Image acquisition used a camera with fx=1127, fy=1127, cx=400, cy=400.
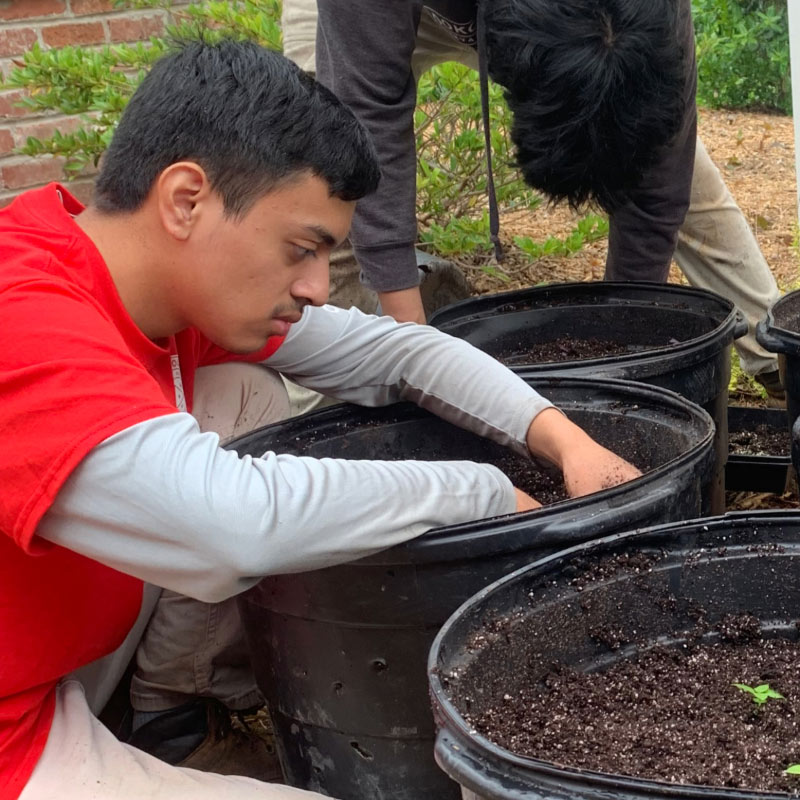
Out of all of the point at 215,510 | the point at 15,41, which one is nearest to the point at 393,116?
the point at 215,510

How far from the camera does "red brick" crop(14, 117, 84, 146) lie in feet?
12.9

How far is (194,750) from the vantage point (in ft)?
6.26

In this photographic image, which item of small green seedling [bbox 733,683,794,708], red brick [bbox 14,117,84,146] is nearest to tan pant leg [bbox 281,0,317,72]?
red brick [bbox 14,117,84,146]

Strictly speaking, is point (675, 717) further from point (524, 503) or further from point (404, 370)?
point (404, 370)

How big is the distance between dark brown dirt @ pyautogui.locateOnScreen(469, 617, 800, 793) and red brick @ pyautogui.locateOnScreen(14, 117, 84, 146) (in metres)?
3.23

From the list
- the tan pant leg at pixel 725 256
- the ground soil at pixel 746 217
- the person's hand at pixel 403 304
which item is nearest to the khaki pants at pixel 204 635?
the person's hand at pixel 403 304

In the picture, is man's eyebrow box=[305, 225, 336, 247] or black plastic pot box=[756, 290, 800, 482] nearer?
man's eyebrow box=[305, 225, 336, 247]

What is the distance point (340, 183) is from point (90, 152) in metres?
2.31

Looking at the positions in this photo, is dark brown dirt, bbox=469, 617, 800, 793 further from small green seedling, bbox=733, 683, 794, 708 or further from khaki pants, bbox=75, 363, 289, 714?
khaki pants, bbox=75, 363, 289, 714

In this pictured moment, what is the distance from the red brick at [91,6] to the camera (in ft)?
12.8

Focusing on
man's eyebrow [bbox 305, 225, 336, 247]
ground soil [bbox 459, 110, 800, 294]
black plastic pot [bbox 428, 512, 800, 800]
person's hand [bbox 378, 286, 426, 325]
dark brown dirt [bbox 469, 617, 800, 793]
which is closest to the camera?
dark brown dirt [bbox 469, 617, 800, 793]

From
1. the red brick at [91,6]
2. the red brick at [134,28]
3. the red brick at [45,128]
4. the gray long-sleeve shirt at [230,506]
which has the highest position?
the red brick at [91,6]

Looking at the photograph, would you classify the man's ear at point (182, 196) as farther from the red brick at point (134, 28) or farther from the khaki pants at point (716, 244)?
the red brick at point (134, 28)

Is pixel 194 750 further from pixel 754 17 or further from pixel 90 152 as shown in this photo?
pixel 754 17
